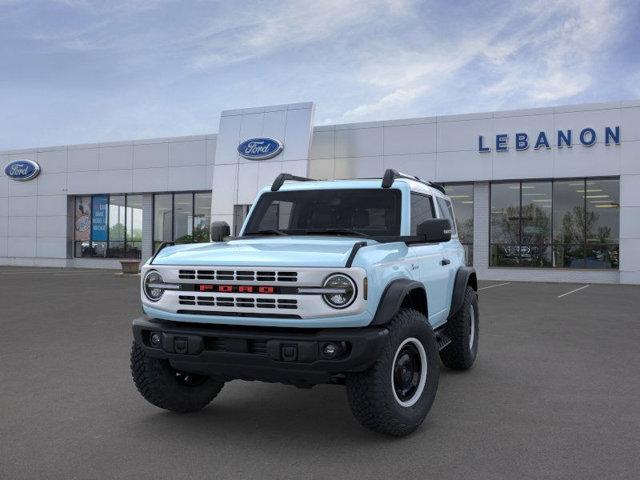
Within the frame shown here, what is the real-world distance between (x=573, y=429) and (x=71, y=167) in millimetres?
30837

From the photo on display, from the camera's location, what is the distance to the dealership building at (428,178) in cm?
2198

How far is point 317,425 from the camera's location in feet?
15.5

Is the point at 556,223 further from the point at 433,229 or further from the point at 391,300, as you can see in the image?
the point at 391,300

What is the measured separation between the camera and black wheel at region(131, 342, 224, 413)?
465cm

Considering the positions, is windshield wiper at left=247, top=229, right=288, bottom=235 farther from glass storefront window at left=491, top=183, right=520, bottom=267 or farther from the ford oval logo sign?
the ford oval logo sign

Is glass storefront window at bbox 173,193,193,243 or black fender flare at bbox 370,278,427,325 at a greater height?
glass storefront window at bbox 173,193,193,243

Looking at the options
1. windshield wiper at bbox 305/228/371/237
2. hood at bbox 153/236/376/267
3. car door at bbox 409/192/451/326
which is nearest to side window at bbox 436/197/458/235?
car door at bbox 409/192/451/326

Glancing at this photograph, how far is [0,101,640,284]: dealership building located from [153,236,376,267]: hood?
773 inches

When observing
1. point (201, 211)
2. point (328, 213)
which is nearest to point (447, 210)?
point (328, 213)

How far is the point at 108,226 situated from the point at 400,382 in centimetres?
2882

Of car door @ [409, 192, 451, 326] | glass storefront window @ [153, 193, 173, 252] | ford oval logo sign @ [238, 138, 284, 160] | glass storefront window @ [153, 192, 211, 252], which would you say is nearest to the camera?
car door @ [409, 192, 451, 326]

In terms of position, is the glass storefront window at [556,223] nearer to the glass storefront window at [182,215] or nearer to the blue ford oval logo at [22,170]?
the glass storefront window at [182,215]

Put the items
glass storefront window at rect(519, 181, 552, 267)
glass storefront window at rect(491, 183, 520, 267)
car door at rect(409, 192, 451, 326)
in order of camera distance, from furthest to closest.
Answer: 1. glass storefront window at rect(491, 183, 520, 267)
2. glass storefront window at rect(519, 181, 552, 267)
3. car door at rect(409, 192, 451, 326)

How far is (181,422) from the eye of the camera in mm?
4785
